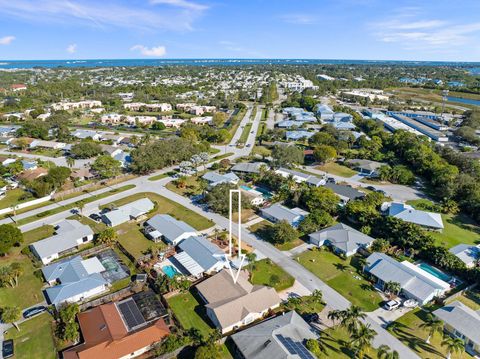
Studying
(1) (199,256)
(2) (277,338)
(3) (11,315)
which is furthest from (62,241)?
(2) (277,338)

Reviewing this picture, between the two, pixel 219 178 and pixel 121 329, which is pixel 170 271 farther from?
pixel 219 178

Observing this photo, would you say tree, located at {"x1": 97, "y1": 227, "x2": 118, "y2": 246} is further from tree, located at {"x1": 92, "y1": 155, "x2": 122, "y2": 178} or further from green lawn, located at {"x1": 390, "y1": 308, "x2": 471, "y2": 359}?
green lawn, located at {"x1": 390, "y1": 308, "x2": 471, "y2": 359}

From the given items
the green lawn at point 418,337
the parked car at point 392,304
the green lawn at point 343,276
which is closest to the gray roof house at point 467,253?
the green lawn at point 418,337

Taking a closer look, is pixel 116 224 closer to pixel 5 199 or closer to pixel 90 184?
pixel 90 184

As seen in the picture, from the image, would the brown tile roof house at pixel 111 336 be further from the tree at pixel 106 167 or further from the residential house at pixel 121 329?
the tree at pixel 106 167

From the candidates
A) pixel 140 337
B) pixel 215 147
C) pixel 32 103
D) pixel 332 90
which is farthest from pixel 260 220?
pixel 332 90

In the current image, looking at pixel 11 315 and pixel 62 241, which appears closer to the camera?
pixel 11 315
